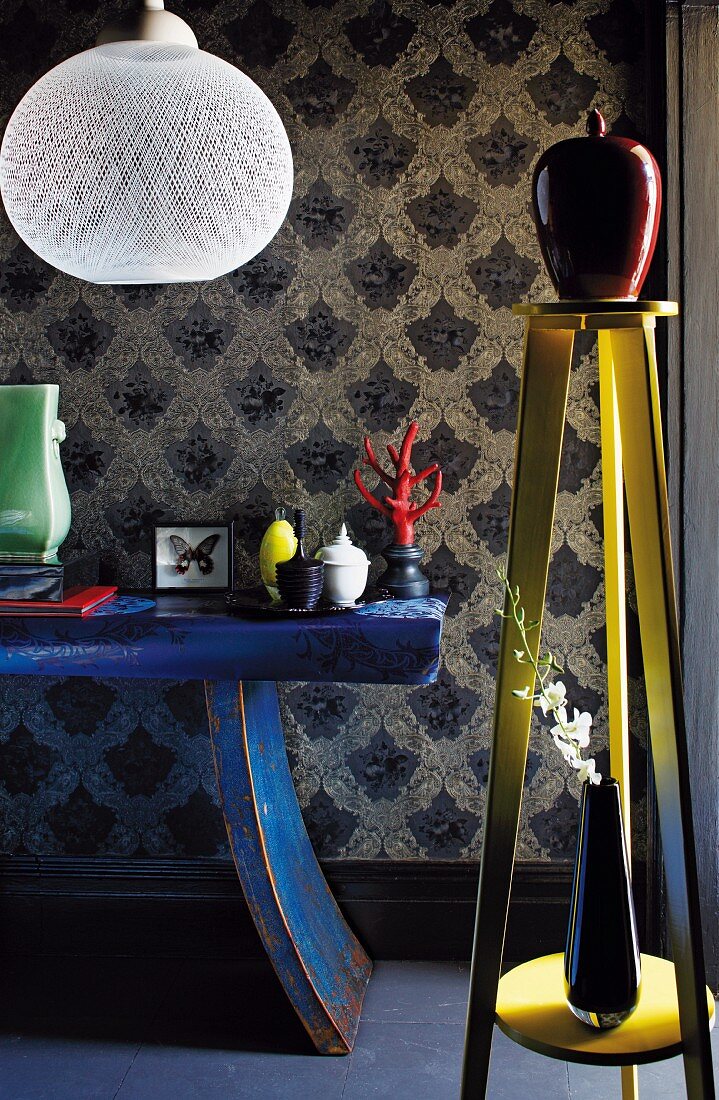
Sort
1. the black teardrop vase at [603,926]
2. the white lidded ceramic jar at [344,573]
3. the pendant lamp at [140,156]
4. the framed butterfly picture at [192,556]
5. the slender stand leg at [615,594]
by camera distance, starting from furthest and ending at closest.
Result: the framed butterfly picture at [192,556] → the white lidded ceramic jar at [344,573] → the slender stand leg at [615,594] → the pendant lamp at [140,156] → the black teardrop vase at [603,926]

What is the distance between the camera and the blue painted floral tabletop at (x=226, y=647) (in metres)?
2.42

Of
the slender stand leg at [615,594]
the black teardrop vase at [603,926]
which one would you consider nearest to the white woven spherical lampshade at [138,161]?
the slender stand leg at [615,594]

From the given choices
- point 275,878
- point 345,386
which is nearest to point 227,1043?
point 275,878

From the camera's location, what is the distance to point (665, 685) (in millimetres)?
1607

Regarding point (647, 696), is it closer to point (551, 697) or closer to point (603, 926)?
point (551, 697)

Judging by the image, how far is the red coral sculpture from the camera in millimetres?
2770

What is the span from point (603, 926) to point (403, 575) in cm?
122

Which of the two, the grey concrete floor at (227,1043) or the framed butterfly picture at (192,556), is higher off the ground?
the framed butterfly picture at (192,556)

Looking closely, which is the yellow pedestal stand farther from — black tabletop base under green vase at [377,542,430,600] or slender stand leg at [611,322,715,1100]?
black tabletop base under green vase at [377,542,430,600]

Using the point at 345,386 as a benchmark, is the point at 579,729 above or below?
below

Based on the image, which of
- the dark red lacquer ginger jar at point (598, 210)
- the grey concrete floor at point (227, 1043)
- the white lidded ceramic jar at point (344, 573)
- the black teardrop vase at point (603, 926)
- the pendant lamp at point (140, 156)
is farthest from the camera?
the white lidded ceramic jar at point (344, 573)

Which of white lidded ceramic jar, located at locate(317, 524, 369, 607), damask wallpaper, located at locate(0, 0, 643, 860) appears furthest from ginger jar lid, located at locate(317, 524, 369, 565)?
damask wallpaper, located at locate(0, 0, 643, 860)

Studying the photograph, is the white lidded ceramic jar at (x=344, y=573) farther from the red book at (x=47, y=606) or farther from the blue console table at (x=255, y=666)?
the red book at (x=47, y=606)

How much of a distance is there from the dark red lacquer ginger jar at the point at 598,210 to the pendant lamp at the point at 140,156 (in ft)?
1.97
